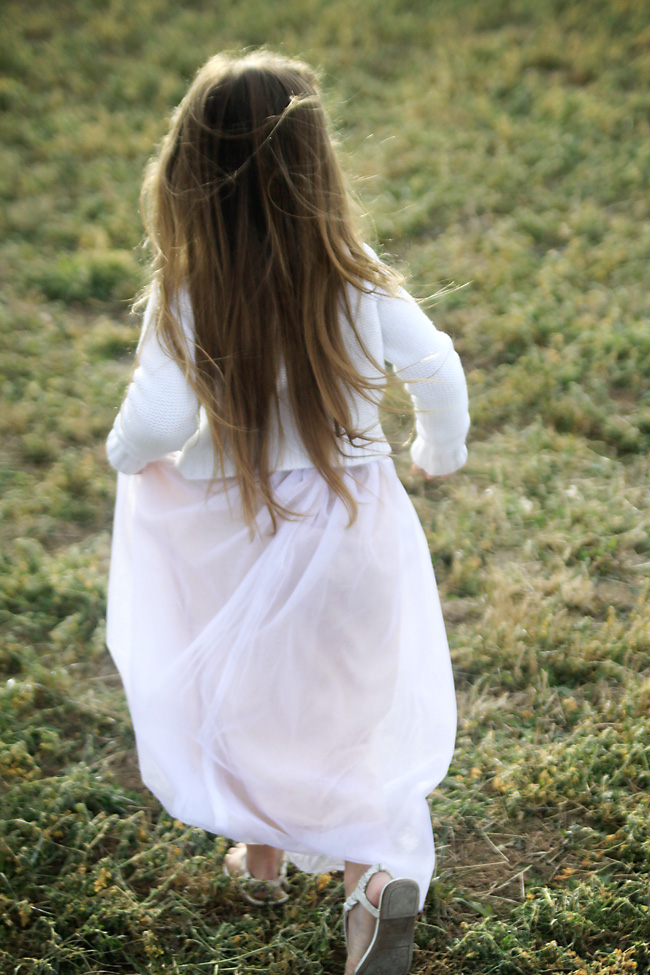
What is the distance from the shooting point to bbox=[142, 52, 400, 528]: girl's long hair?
1515mm

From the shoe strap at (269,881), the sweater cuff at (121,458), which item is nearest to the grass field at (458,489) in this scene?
the shoe strap at (269,881)

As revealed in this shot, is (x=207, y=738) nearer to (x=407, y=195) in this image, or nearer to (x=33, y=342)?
(x=33, y=342)

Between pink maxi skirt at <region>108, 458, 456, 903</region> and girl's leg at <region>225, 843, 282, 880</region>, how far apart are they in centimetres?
29

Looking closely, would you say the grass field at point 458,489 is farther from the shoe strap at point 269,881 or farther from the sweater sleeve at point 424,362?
the sweater sleeve at point 424,362

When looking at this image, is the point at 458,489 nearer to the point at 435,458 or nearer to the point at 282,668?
the point at 435,458

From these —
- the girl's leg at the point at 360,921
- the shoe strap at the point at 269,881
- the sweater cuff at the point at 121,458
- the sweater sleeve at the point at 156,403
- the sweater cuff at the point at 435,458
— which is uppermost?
the sweater sleeve at the point at 156,403

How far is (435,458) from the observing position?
1973mm

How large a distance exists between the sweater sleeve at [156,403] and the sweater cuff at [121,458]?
5 cm

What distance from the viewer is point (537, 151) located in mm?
5375

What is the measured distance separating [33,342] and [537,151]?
3.28 m

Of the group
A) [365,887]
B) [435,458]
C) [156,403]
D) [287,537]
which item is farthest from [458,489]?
[156,403]

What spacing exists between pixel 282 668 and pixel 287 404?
0.55m

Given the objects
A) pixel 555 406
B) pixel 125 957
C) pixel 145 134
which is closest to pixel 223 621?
pixel 125 957

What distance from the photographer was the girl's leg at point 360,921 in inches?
70.1
